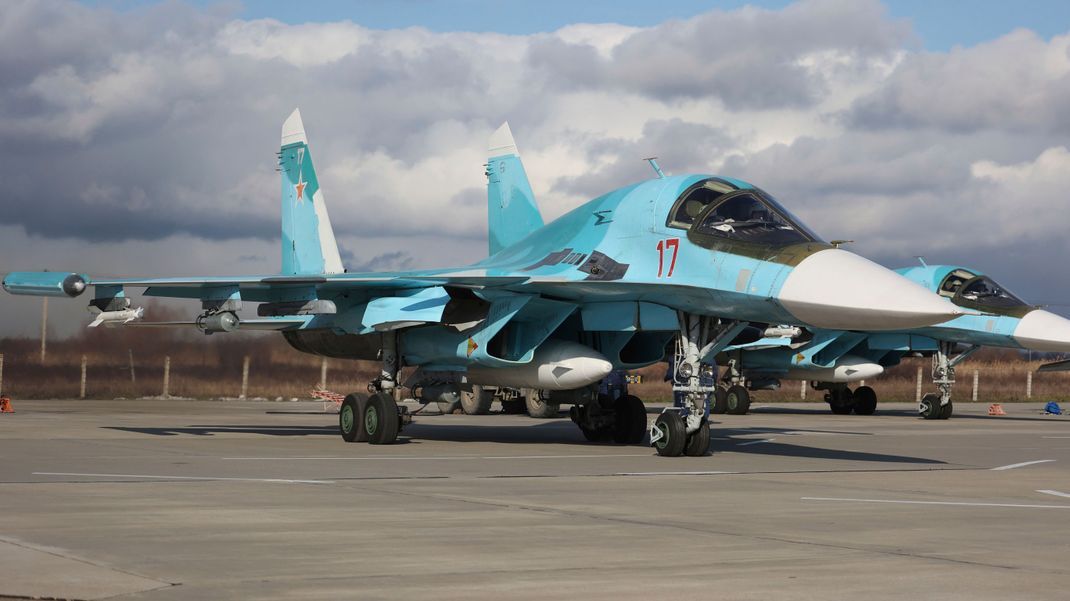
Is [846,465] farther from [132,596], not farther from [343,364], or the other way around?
[343,364]

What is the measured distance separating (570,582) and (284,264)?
52.5 ft

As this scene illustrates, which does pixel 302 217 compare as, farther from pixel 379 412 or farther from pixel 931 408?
pixel 931 408

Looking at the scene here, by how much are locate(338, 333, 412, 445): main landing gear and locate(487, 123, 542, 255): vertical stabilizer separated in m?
4.97

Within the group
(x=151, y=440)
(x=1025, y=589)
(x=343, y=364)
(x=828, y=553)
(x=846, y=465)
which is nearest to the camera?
(x=1025, y=589)

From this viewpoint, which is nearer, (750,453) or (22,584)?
(22,584)

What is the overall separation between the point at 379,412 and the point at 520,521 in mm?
8086

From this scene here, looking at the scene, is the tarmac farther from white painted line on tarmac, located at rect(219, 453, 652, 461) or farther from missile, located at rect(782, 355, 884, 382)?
missile, located at rect(782, 355, 884, 382)

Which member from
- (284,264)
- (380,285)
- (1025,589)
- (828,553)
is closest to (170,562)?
(828,553)

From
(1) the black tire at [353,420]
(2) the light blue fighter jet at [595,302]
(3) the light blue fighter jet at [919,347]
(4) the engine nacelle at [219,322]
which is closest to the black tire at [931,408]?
(3) the light blue fighter jet at [919,347]

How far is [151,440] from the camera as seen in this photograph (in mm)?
15773

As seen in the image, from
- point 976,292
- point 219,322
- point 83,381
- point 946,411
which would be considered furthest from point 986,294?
point 83,381

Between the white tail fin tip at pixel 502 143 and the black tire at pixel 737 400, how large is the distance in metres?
9.93

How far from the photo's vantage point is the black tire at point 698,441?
13.7 metres

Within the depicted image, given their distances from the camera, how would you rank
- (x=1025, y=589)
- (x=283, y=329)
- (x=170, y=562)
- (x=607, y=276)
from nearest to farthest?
1. (x=1025, y=589)
2. (x=170, y=562)
3. (x=607, y=276)
4. (x=283, y=329)
